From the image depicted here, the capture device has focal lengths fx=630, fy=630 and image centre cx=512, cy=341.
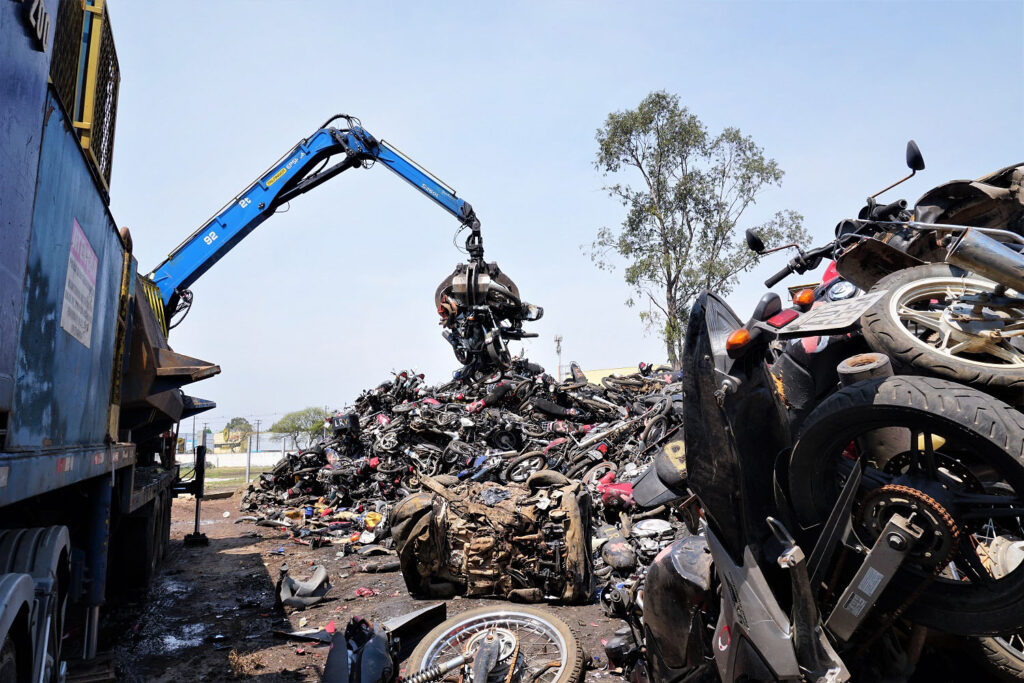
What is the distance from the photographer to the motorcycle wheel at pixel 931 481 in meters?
2.19

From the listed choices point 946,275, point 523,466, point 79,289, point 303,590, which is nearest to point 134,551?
point 303,590

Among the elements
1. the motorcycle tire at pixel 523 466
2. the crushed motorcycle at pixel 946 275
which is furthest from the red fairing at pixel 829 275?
the motorcycle tire at pixel 523 466

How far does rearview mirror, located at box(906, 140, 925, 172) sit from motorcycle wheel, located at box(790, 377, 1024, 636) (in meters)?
1.55

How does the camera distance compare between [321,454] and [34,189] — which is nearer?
[34,189]

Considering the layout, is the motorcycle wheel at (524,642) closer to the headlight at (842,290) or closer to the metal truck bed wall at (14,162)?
the headlight at (842,290)

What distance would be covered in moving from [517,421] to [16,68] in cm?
1181

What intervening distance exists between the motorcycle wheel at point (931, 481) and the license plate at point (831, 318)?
308mm

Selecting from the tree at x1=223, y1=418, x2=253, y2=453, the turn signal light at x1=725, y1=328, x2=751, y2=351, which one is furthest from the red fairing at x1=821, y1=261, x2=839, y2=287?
the tree at x1=223, y1=418, x2=253, y2=453

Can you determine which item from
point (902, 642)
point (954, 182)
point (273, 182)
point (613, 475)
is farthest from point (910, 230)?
point (273, 182)

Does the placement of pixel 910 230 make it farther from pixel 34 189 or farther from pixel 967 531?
pixel 34 189

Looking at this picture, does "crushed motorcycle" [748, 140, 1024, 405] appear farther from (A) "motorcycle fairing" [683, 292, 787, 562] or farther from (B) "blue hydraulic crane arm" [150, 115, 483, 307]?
(B) "blue hydraulic crane arm" [150, 115, 483, 307]

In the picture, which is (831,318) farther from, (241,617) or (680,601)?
(241,617)

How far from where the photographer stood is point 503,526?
5918 mm

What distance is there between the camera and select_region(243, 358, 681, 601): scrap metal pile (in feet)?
19.3
